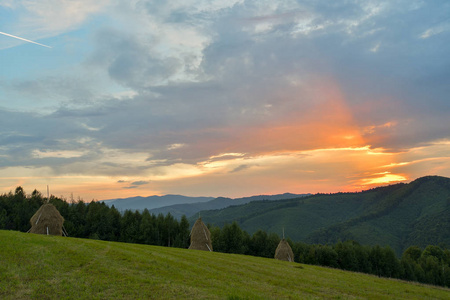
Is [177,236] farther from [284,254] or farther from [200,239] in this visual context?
[284,254]

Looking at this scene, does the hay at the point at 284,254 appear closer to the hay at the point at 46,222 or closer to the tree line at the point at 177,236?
the tree line at the point at 177,236

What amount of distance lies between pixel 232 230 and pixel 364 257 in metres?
42.3

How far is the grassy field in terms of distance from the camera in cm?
1499

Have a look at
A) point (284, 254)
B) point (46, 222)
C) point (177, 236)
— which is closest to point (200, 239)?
point (284, 254)

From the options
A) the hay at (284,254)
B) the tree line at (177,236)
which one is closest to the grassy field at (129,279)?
the hay at (284,254)

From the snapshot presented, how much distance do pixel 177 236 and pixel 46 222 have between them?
135 feet

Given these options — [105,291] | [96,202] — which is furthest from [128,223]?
[105,291]

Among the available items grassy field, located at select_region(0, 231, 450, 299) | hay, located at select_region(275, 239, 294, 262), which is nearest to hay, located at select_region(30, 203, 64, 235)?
grassy field, located at select_region(0, 231, 450, 299)

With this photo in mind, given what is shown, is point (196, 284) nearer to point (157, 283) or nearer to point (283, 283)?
point (157, 283)

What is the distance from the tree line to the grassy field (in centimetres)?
5441

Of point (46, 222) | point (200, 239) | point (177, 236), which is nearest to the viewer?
point (46, 222)

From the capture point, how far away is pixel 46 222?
43688 millimetres

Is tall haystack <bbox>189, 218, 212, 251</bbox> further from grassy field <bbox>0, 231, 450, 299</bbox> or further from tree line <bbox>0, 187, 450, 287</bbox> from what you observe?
grassy field <bbox>0, 231, 450, 299</bbox>

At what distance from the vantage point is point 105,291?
14969mm
